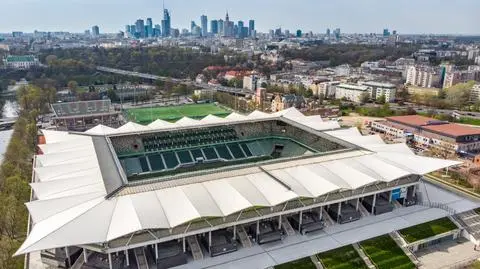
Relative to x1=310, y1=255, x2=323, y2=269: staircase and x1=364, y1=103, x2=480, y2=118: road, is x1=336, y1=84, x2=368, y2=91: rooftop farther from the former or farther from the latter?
x1=310, y1=255, x2=323, y2=269: staircase

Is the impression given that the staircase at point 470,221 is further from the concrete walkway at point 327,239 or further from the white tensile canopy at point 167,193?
the white tensile canopy at point 167,193

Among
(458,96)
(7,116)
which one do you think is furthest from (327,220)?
(7,116)

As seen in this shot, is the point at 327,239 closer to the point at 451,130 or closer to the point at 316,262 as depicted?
the point at 316,262

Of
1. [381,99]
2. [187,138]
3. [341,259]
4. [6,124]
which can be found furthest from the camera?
[381,99]

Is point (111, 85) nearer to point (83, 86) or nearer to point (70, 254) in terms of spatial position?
point (83, 86)

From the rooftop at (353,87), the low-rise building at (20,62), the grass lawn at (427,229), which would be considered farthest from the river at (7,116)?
the rooftop at (353,87)

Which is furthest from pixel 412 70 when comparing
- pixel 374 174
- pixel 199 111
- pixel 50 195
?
pixel 50 195
